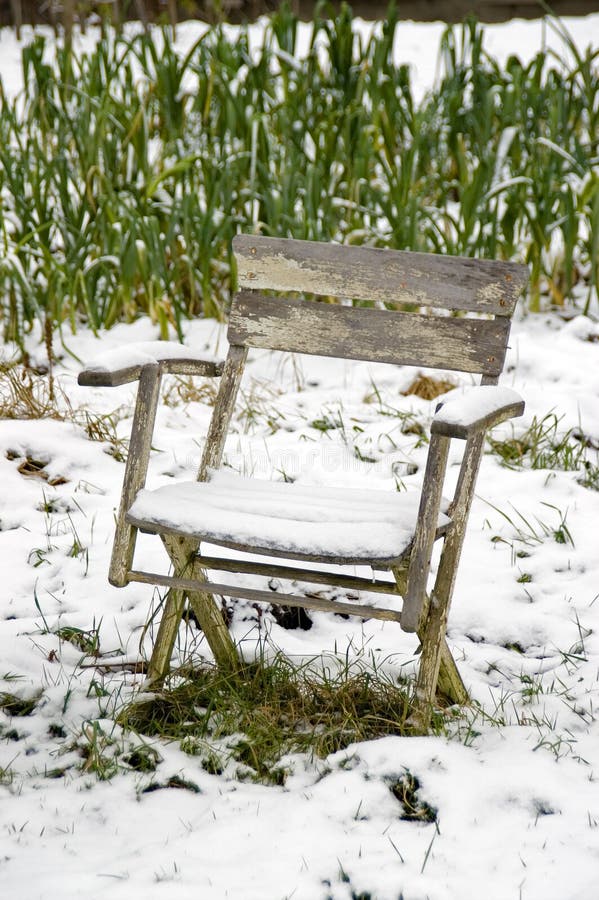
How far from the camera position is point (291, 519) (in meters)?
1.83

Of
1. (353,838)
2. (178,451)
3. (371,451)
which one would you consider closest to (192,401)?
(178,451)

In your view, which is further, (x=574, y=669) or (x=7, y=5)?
(x=7, y=5)

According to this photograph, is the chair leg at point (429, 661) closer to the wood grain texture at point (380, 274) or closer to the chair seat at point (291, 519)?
the chair seat at point (291, 519)

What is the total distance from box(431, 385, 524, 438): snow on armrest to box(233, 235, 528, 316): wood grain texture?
27 centimetres

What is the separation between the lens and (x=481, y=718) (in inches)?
78.1

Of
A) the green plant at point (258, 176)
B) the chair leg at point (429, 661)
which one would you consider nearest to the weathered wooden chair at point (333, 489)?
the chair leg at point (429, 661)

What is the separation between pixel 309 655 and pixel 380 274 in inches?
33.8

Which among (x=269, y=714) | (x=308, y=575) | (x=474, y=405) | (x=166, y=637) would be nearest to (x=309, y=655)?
(x=269, y=714)

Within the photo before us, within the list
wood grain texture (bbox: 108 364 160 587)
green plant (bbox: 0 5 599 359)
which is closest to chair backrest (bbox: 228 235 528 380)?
wood grain texture (bbox: 108 364 160 587)

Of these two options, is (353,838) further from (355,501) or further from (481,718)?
(355,501)

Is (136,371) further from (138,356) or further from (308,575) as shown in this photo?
(308,575)

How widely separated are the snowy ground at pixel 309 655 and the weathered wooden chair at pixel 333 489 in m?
0.19

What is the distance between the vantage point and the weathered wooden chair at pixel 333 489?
1.71 metres

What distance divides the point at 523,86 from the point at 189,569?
3.45 m
